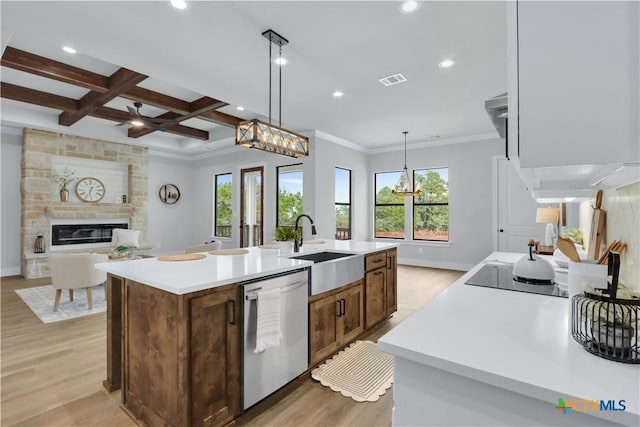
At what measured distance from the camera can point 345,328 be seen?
2762mm

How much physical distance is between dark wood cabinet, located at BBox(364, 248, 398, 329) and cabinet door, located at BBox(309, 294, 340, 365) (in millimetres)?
573

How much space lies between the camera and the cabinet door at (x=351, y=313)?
2.71m

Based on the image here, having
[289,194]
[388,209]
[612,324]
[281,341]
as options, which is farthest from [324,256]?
[388,209]

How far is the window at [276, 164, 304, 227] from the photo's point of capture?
6.24 metres

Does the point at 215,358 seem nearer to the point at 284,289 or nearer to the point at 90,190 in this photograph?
the point at 284,289

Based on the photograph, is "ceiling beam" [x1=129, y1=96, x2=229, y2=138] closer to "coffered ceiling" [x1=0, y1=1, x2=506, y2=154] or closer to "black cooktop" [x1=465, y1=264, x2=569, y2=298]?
"coffered ceiling" [x1=0, y1=1, x2=506, y2=154]

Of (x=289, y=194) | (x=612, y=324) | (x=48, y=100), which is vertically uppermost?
(x=48, y=100)

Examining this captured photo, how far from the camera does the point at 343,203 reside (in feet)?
22.9

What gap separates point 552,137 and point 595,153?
96 millimetres

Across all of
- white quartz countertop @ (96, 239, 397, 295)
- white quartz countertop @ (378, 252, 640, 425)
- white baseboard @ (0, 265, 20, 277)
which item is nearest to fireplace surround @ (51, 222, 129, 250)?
white baseboard @ (0, 265, 20, 277)

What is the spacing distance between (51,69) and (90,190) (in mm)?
3746

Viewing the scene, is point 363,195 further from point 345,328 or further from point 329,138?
point 345,328

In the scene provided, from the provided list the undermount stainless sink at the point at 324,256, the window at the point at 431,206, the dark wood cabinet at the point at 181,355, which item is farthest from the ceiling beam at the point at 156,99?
the window at the point at 431,206

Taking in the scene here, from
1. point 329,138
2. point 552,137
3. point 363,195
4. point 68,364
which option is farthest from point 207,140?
point 552,137
